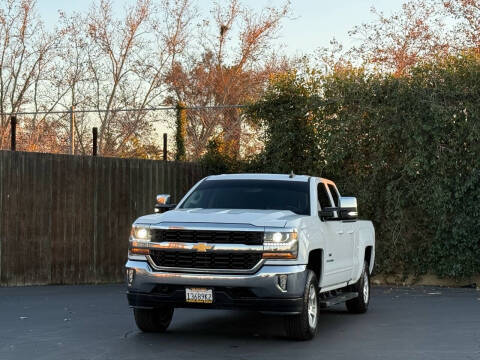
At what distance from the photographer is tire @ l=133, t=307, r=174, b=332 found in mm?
11648

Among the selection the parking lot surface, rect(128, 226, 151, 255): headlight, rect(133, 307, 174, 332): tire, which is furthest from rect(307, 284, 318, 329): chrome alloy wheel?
rect(128, 226, 151, 255): headlight

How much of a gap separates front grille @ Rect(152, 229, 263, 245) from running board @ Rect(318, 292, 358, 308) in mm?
1587

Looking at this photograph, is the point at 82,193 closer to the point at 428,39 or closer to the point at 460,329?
the point at 460,329

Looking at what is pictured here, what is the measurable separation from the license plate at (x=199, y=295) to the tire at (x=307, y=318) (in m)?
1.02

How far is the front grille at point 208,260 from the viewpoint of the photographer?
10.9 meters

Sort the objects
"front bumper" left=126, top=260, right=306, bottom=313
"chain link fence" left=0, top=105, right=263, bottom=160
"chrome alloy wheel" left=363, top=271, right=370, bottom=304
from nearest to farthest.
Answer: "front bumper" left=126, top=260, right=306, bottom=313 < "chrome alloy wheel" left=363, top=271, right=370, bottom=304 < "chain link fence" left=0, top=105, right=263, bottom=160

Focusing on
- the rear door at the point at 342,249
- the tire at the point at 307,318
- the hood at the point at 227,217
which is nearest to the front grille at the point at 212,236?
the hood at the point at 227,217

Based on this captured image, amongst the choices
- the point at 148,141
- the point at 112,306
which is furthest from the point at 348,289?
the point at 148,141

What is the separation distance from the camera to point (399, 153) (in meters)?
20.2

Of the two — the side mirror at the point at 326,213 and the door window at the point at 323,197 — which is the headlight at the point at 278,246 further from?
the door window at the point at 323,197

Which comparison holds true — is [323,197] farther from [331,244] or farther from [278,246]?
[278,246]

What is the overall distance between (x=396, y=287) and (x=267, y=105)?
5155 mm

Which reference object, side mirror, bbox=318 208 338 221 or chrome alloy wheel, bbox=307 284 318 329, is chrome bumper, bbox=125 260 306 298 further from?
side mirror, bbox=318 208 338 221

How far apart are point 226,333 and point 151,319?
101cm
